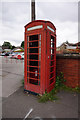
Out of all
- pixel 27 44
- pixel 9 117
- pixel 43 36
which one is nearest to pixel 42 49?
pixel 43 36

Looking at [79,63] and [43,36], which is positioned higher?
[43,36]

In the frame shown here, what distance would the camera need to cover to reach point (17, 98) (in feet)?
10.4

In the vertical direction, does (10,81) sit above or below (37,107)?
above

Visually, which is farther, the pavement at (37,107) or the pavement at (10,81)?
the pavement at (10,81)

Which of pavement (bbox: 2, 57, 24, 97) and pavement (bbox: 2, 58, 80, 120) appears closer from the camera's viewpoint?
pavement (bbox: 2, 58, 80, 120)

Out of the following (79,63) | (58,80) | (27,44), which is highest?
(27,44)

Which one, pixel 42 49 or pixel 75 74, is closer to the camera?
pixel 42 49

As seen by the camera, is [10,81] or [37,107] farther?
[10,81]

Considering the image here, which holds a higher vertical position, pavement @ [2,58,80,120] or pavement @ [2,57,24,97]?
pavement @ [2,57,24,97]

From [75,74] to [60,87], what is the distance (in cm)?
98

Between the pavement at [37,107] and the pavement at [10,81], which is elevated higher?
the pavement at [10,81]

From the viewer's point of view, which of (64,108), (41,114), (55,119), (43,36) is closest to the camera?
(55,119)

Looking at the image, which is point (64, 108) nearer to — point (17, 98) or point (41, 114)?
point (41, 114)

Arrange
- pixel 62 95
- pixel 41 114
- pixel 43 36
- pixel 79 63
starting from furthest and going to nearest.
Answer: pixel 79 63
pixel 62 95
pixel 43 36
pixel 41 114
